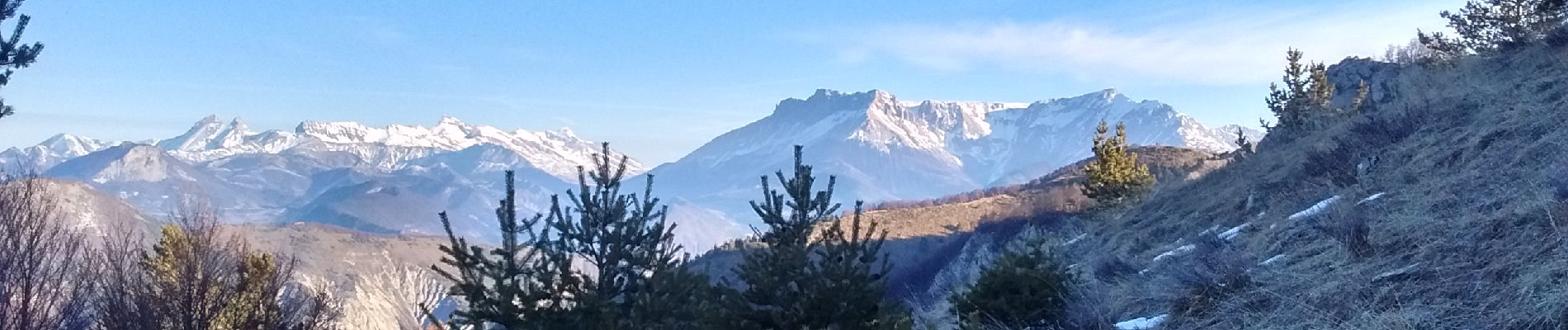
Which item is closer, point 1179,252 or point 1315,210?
point 1315,210

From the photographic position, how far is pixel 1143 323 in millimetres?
7590

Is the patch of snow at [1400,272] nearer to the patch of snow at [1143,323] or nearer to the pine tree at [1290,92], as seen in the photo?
the patch of snow at [1143,323]

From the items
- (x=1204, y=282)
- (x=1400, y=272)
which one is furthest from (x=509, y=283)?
(x=1400, y=272)

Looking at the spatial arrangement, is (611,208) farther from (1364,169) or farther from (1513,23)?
(1513,23)

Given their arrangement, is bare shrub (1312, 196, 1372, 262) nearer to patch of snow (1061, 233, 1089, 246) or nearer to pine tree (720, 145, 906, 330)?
pine tree (720, 145, 906, 330)

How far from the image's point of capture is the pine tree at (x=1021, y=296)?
9.08m

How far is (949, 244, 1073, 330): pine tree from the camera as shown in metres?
9.08

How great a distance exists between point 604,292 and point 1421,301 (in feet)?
28.4

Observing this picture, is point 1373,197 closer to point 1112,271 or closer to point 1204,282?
point 1112,271

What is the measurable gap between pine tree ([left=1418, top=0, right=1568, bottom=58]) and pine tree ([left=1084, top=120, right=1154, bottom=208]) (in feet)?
25.8

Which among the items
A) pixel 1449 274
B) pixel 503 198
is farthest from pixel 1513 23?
pixel 503 198

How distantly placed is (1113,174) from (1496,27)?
10.0m

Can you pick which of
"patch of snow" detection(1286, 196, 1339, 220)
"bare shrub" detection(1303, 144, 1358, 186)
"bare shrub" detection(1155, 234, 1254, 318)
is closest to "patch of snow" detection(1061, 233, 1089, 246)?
"bare shrub" detection(1303, 144, 1358, 186)

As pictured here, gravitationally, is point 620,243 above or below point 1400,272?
above
